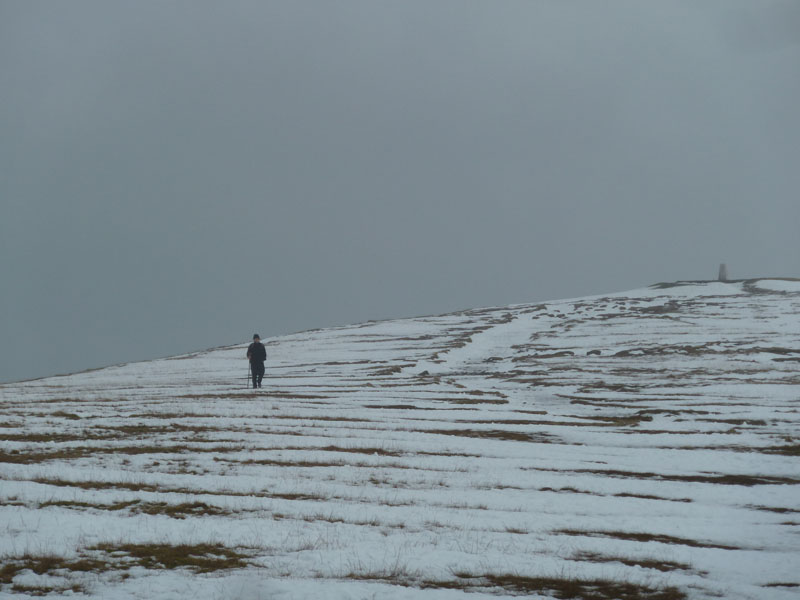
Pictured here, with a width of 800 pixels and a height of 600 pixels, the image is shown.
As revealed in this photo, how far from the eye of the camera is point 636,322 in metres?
85.1

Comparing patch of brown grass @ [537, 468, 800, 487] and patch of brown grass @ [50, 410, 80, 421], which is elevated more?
patch of brown grass @ [50, 410, 80, 421]

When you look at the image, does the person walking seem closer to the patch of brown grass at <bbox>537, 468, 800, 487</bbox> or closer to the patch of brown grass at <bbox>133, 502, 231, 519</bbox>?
the patch of brown grass at <bbox>537, 468, 800, 487</bbox>

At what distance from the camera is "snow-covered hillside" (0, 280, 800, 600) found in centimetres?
1186

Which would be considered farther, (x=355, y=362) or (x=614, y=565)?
(x=355, y=362)

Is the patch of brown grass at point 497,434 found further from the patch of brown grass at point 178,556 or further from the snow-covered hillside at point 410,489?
the patch of brown grass at point 178,556

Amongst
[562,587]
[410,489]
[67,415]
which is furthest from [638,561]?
[67,415]

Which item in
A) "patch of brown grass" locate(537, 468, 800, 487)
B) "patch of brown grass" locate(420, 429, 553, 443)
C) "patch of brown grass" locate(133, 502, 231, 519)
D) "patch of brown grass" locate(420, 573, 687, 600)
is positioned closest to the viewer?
"patch of brown grass" locate(420, 573, 687, 600)

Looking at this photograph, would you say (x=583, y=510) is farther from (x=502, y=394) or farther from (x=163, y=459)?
(x=502, y=394)

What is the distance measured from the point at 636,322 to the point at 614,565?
250 ft

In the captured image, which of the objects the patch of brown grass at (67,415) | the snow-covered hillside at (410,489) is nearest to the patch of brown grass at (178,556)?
the snow-covered hillside at (410,489)

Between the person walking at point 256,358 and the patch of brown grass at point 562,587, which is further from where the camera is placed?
the person walking at point 256,358

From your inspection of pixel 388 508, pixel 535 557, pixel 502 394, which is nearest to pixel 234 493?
pixel 388 508

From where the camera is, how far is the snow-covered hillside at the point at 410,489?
11859 millimetres

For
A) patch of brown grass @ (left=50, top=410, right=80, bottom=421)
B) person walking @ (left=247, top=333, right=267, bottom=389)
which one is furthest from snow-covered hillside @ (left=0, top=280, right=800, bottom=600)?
person walking @ (left=247, top=333, right=267, bottom=389)
